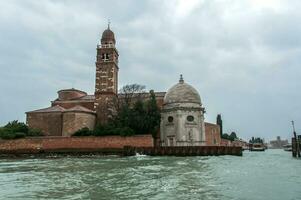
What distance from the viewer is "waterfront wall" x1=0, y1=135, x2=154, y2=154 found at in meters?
40.0

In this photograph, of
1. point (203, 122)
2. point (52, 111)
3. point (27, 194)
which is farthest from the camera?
point (203, 122)

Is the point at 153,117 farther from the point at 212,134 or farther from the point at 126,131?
the point at 212,134

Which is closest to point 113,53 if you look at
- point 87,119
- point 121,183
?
point 87,119

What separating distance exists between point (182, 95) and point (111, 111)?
10190 mm

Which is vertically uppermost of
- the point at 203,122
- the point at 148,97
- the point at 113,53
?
the point at 113,53

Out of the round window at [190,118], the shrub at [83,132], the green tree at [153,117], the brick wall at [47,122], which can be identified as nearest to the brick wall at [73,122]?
the brick wall at [47,122]

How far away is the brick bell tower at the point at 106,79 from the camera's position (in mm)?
47719

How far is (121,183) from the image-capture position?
1341cm

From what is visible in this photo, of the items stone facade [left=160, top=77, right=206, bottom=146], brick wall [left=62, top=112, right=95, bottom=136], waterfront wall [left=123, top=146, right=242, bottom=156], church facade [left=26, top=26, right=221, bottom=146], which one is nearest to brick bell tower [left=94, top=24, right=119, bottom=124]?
church facade [left=26, top=26, right=221, bottom=146]

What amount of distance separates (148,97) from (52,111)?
13649mm

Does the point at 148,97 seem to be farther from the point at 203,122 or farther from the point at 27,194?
the point at 27,194

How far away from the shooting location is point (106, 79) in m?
49.1

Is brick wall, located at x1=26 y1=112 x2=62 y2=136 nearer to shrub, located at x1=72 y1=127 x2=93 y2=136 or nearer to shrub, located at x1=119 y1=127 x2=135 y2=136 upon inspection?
shrub, located at x1=72 y1=127 x2=93 y2=136

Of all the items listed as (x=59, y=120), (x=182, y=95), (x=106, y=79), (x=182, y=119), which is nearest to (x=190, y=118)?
(x=182, y=119)
